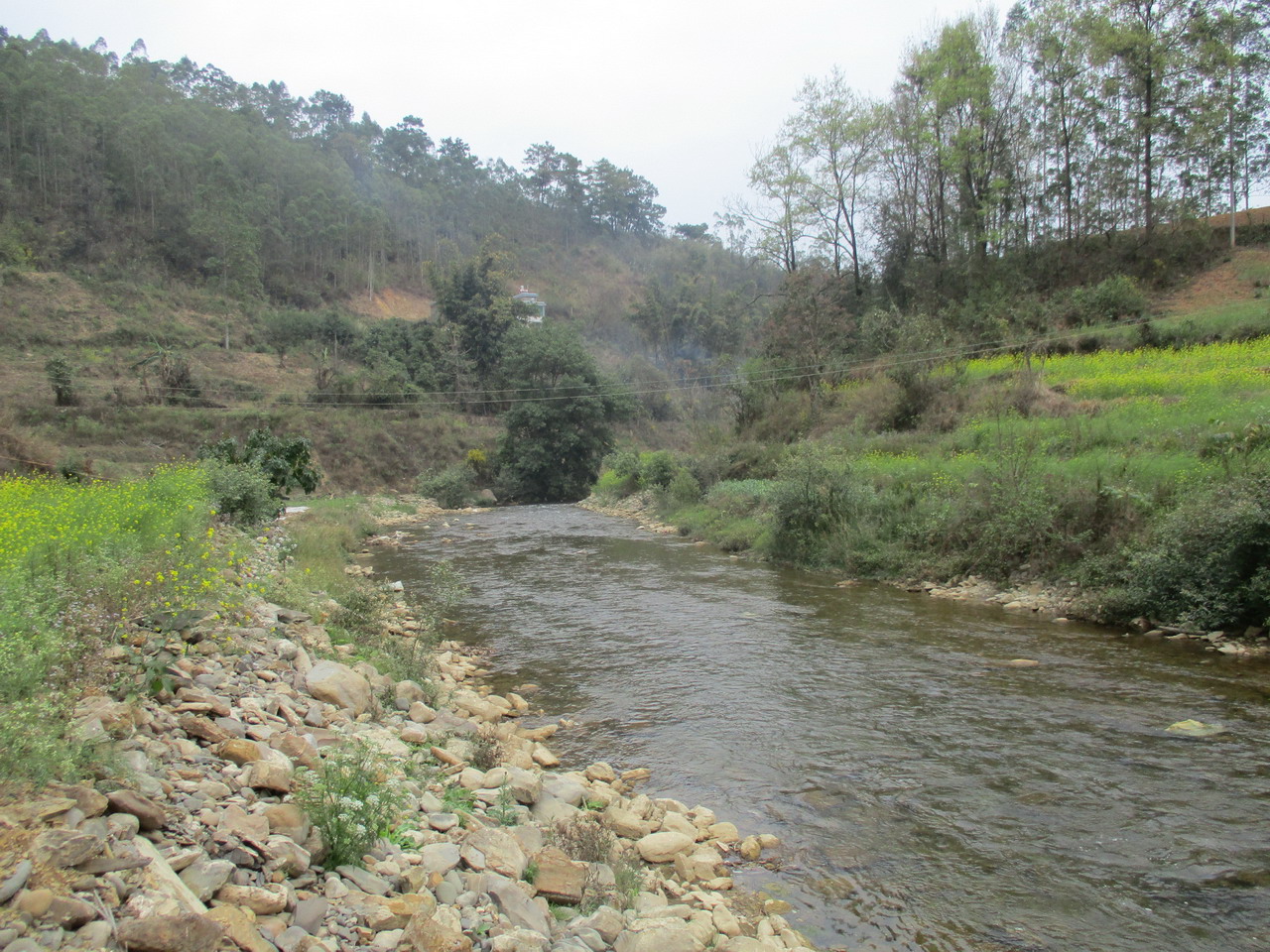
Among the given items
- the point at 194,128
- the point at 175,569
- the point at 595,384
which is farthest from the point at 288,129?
the point at 175,569

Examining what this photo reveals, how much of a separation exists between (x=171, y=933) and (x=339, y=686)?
433 cm

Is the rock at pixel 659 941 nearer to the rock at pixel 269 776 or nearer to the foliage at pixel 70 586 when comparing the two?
the rock at pixel 269 776

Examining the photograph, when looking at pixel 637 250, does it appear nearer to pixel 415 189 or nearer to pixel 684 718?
pixel 415 189

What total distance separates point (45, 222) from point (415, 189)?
138 ft

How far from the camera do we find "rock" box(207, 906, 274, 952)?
300cm

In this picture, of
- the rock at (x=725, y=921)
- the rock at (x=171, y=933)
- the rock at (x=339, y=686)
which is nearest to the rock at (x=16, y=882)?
the rock at (x=171, y=933)

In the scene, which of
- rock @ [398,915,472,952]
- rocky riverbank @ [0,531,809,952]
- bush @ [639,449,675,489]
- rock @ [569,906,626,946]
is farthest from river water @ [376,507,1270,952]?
bush @ [639,449,675,489]

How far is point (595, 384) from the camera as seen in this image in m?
47.0

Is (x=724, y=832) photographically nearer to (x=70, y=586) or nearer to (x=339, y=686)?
(x=339, y=686)

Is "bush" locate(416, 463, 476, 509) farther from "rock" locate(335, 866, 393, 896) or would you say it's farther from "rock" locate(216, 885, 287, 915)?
"rock" locate(216, 885, 287, 915)

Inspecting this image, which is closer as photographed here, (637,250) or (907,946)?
(907,946)

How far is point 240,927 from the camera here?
120 inches

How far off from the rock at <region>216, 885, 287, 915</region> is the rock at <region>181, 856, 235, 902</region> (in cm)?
4

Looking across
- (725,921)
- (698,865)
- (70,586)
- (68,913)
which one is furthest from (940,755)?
(70,586)
